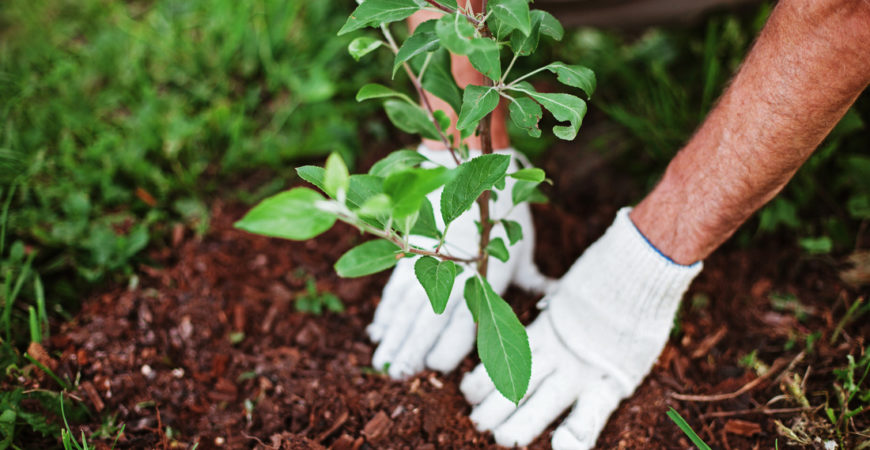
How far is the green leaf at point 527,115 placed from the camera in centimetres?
97

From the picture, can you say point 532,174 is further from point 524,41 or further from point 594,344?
point 594,344

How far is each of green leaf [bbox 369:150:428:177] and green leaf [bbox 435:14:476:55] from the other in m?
0.37

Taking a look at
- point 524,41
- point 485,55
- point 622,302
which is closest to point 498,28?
point 524,41

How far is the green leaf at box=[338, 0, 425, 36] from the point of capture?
88cm

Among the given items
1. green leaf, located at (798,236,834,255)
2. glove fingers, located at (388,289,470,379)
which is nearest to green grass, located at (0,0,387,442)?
glove fingers, located at (388,289,470,379)

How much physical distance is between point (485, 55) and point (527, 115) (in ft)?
0.58

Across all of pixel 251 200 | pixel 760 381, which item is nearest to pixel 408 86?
pixel 251 200

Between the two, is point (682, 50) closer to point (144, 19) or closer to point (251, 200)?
point (251, 200)

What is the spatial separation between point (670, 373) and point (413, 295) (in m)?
0.73

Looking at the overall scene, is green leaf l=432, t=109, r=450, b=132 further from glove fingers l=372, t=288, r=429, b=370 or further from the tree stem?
glove fingers l=372, t=288, r=429, b=370

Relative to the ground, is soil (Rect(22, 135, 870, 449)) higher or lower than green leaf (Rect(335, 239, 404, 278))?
lower

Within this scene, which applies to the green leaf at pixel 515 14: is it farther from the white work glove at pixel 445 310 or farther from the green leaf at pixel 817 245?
the green leaf at pixel 817 245

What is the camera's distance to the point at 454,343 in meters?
1.52

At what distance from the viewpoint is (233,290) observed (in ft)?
5.73
